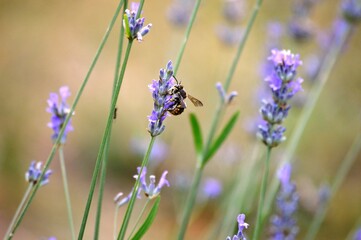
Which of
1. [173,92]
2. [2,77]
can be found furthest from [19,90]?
[173,92]

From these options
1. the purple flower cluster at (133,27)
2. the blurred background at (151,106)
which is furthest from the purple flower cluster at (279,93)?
the blurred background at (151,106)

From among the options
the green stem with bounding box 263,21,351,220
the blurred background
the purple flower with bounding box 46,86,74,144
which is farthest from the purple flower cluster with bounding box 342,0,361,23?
the purple flower with bounding box 46,86,74,144

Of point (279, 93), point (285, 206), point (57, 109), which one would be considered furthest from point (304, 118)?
point (57, 109)

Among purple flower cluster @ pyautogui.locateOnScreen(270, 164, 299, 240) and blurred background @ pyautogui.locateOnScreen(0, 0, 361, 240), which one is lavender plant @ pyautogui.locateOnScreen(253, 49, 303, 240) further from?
blurred background @ pyautogui.locateOnScreen(0, 0, 361, 240)

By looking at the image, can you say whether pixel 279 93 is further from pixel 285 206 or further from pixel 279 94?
pixel 285 206

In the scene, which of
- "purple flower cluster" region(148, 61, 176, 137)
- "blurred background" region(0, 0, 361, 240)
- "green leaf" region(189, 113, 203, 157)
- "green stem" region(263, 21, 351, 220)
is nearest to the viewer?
"purple flower cluster" region(148, 61, 176, 137)

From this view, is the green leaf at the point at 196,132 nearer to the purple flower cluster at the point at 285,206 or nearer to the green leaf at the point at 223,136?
the green leaf at the point at 223,136

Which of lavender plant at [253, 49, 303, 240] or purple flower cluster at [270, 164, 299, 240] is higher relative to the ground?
lavender plant at [253, 49, 303, 240]
